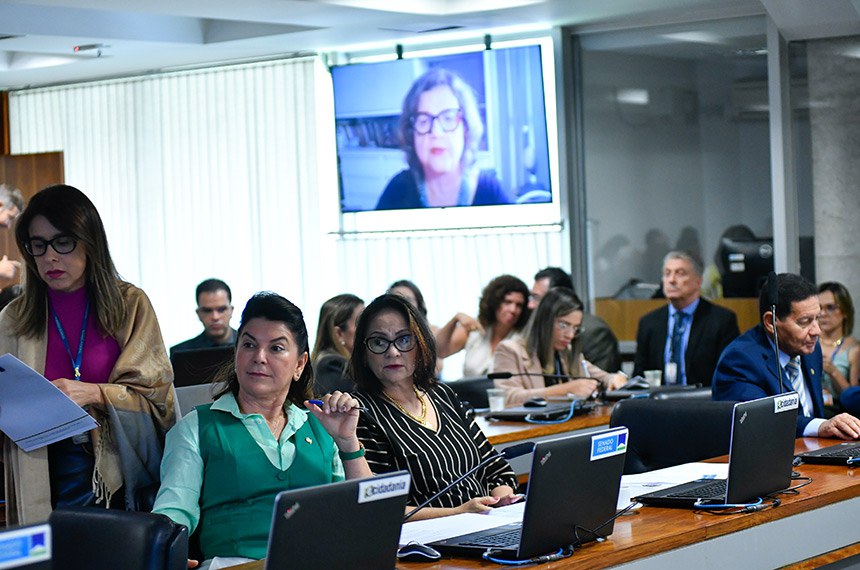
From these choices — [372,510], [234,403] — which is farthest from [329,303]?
[372,510]

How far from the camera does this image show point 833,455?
4.06 m

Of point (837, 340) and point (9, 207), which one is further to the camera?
point (837, 340)

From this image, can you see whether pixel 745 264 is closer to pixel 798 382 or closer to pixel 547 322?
pixel 547 322

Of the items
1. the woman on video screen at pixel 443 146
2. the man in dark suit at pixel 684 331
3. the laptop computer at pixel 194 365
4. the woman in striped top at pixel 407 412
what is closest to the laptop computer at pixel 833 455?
the woman in striped top at pixel 407 412

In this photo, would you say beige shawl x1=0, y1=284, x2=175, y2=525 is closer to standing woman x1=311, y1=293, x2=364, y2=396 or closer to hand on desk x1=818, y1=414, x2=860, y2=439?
hand on desk x1=818, y1=414, x2=860, y2=439

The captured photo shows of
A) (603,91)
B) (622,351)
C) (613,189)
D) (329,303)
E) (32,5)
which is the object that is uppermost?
(32,5)

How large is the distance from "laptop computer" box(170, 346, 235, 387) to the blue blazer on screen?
2.17 meters

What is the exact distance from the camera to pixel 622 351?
29.6 feet

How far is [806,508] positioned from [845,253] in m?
5.11

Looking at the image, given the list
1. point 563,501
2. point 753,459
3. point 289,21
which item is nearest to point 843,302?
point 289,21

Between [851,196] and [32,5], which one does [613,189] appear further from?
[32,5]

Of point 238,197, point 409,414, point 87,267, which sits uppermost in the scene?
point 238,197

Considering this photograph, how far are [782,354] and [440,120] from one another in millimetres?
4997

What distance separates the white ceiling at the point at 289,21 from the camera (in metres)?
7.71
